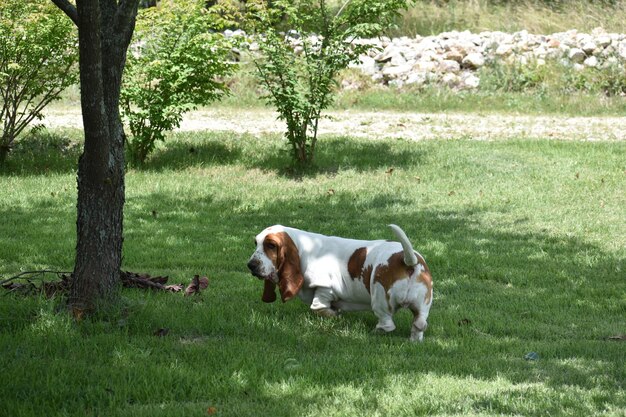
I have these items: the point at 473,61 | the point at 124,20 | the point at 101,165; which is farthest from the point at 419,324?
the point at 473,61

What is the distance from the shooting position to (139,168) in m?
14.4

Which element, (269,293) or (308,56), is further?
(308,56)

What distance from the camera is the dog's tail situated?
19.3 ft

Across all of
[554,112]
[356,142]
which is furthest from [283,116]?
[554,112]

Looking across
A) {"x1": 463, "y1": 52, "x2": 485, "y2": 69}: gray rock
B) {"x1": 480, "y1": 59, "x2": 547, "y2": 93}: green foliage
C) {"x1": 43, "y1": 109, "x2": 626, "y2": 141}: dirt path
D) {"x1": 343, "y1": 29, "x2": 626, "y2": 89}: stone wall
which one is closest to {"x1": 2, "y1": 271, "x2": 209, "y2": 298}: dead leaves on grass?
{"x1": 43, "y1": 109, "x2": 626, "y2": 141}: dirt path

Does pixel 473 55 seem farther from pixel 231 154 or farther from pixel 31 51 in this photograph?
pixel 31 51

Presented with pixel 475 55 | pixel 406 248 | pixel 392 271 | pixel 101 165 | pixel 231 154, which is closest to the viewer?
pixel 406 248

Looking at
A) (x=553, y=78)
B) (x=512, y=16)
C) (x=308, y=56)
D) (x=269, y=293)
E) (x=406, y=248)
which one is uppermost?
(x=512, y=16)

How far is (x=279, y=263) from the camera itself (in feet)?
21.0

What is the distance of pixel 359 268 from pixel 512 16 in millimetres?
21712

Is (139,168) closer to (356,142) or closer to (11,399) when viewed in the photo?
(356,142)

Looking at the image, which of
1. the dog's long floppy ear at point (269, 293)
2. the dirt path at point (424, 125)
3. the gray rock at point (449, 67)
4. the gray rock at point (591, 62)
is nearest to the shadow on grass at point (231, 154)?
the dirt path at point (424, 125)

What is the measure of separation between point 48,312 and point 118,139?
4.37ft

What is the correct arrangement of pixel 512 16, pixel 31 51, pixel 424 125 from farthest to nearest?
pixel 512 16
pixel 424 125
pixel 31 51
